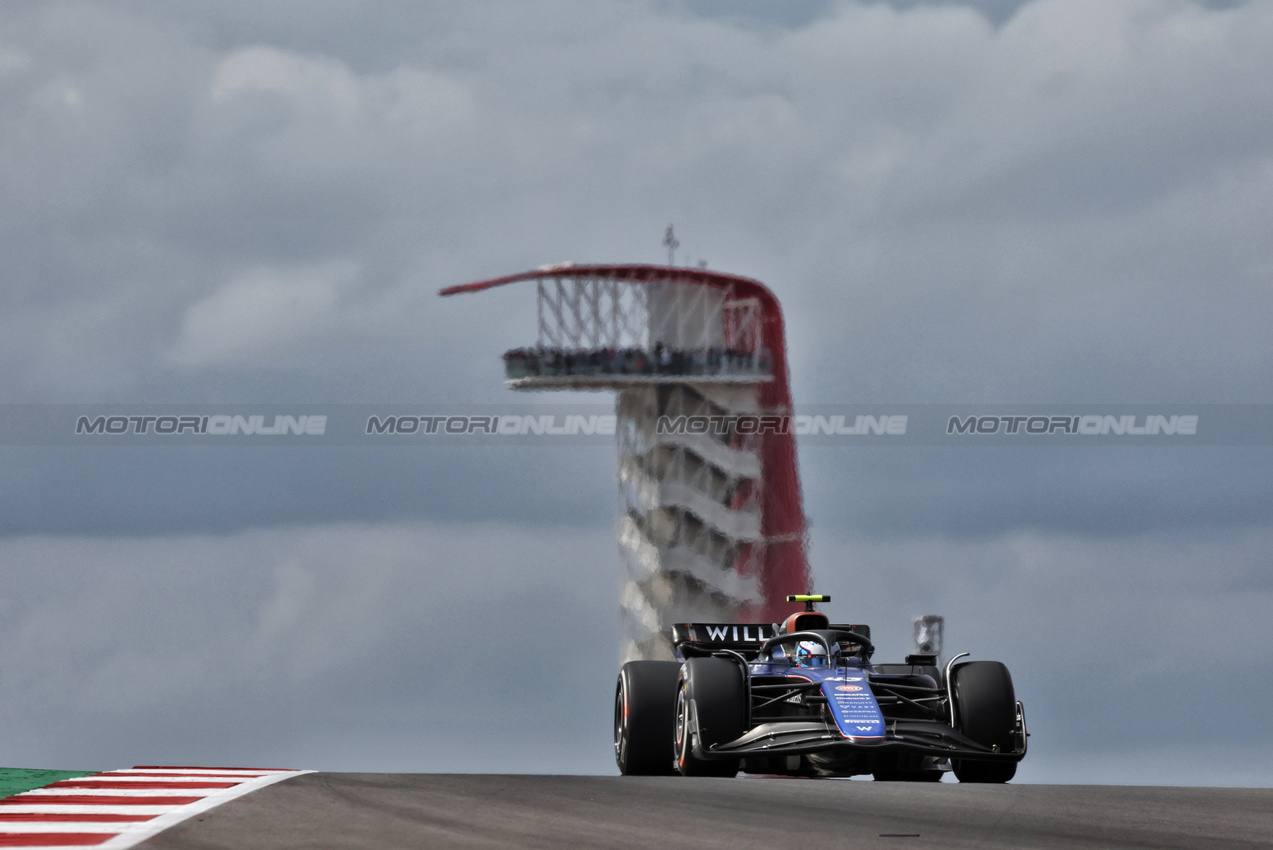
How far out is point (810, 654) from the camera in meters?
18.2

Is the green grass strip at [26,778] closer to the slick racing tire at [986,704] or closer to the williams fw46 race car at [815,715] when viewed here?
the williams fw46 race car at [815,715]

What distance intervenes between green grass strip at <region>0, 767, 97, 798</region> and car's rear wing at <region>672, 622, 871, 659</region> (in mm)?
7159

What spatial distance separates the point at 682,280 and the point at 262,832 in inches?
2306

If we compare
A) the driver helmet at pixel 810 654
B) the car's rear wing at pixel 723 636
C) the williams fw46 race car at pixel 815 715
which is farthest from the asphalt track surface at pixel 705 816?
the car's rear wing at pixel 723 636

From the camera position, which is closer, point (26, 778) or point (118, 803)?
point (118, 803)

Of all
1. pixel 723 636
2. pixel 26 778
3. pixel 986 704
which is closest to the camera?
pixel 26 778

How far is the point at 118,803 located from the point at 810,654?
323 inches

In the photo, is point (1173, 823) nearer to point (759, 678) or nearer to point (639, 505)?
point (759, 678)

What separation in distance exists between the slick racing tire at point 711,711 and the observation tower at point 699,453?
52064 mm

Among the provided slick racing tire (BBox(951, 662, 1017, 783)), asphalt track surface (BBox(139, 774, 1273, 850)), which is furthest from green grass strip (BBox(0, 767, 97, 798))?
slick racing tire (BBox(951, 662, 1017, 783))

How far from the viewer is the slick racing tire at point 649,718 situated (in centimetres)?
1759

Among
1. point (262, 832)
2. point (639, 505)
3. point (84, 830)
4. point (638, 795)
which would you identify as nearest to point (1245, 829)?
point (638, 795)

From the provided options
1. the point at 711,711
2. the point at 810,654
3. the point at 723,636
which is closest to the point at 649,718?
the point at 711,711

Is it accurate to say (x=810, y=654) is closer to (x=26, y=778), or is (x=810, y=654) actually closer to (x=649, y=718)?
(x=649, y=718)
